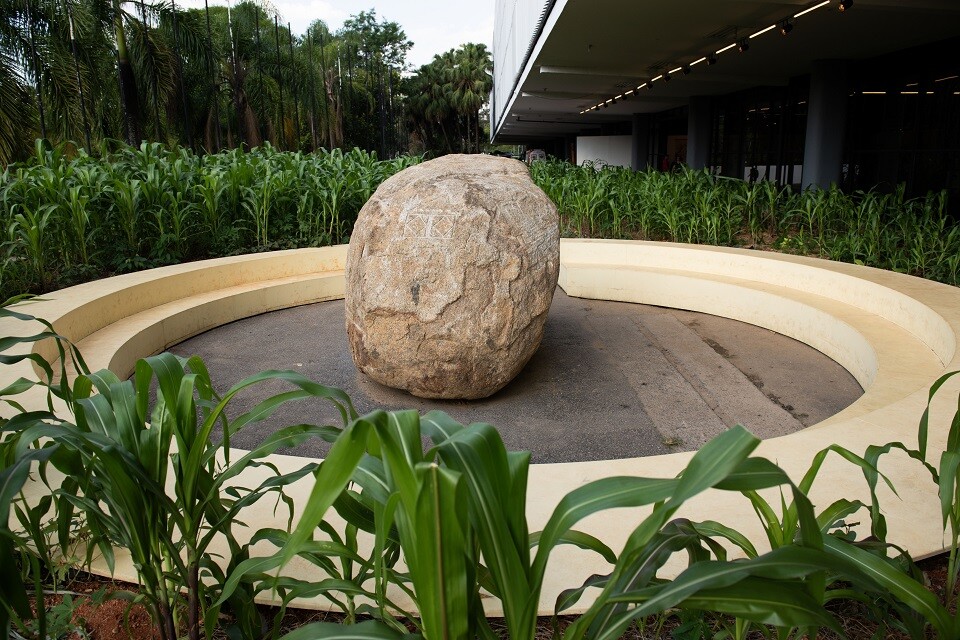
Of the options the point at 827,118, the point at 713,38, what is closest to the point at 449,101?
the point at 827,118

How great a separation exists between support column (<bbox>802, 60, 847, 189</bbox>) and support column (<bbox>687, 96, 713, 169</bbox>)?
16.0ft

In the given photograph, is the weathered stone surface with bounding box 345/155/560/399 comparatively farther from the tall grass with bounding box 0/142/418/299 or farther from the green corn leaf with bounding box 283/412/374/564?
the green corn leaf with bounding box 283/412/374/564

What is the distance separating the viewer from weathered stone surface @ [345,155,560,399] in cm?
381

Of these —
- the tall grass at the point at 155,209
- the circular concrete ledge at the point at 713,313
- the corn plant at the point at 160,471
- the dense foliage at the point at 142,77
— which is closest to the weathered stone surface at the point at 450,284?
the circular concrete ledge at the point at 713,313

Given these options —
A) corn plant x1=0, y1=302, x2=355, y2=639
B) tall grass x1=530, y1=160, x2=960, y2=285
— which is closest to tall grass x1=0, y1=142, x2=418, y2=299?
tall grass x1=530, y1=160, x2=960, y2=285

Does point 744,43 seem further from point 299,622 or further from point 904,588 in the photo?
point 299,622

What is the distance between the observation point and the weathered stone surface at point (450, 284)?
12.5ft

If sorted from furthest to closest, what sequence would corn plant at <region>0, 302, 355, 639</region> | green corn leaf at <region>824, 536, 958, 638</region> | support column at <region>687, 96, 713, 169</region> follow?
support column at <region>687, 96, 713, 169</region>, corn plant at <region>0, 302, 355, 639</region>, green corn leaf at <region>824, 536, 958, 638</region>

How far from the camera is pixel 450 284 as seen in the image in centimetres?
379

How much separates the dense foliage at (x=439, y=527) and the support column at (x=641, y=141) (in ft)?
63.7

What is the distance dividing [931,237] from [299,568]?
6155mm

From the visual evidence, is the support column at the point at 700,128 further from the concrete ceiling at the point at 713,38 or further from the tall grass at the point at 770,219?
the tall grass at the point at 770,219

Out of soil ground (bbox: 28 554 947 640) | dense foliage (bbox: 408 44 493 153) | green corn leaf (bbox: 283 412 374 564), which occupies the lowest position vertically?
soil ground (bbox: 28 554 947 640)

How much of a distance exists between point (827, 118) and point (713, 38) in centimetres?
221
